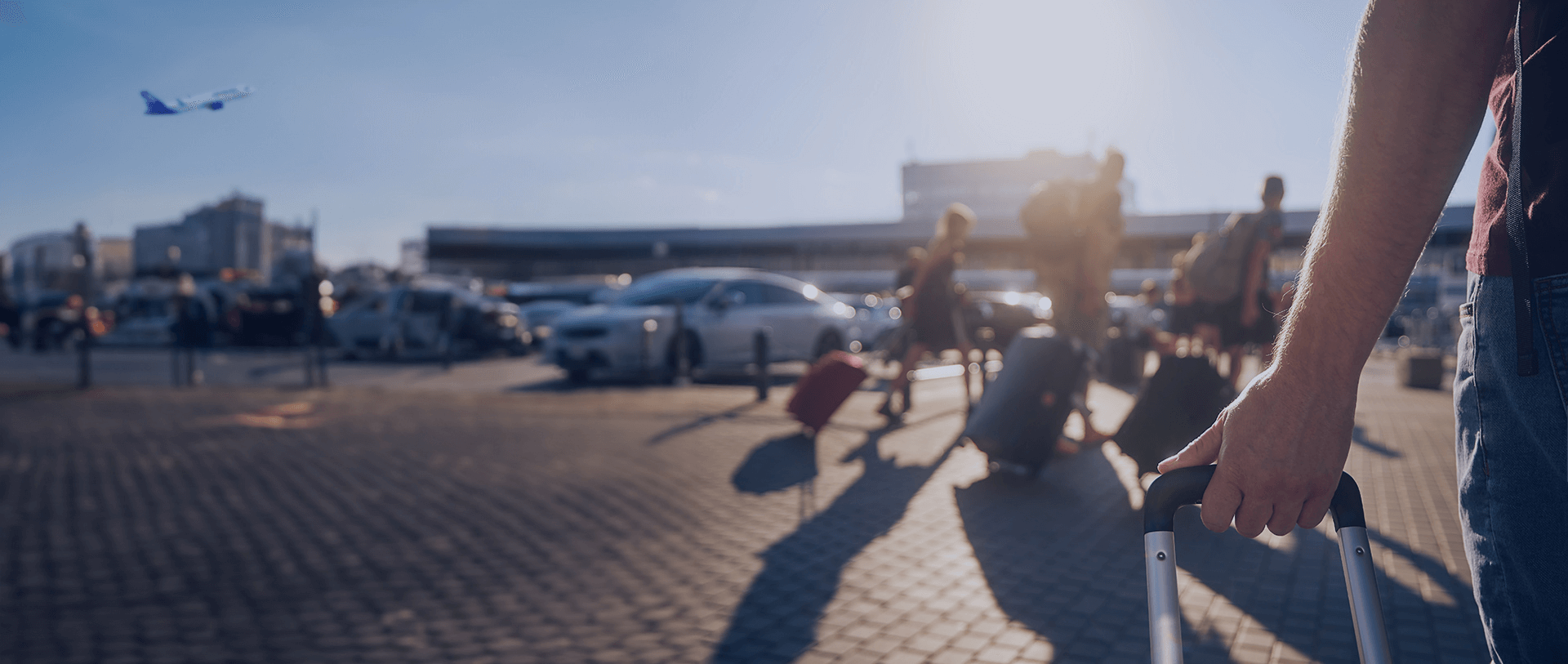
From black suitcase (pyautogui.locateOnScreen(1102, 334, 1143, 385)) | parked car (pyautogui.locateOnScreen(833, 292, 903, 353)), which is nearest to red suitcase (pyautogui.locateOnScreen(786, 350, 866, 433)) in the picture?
black suitcase (pyautogui.locateOnScreen(1102, 334, 1143, 385))

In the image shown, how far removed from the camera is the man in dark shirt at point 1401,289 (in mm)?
1158

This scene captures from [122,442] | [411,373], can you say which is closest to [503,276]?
[411,373]

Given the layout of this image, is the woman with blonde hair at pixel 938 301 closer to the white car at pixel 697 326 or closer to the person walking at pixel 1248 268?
the person walking at pixel 1248 268

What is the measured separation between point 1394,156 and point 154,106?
6.08 ft

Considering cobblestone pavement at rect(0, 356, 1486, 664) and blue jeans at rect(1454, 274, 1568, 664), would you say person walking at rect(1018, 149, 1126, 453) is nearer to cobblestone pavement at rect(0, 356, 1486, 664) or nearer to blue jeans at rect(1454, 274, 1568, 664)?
cobblestone pavement at rect(0, 356, 1486, 664)

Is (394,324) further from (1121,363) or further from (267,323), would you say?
(1121,363)

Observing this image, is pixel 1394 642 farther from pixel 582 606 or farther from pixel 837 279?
pixel 837 279

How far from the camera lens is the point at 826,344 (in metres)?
14.3

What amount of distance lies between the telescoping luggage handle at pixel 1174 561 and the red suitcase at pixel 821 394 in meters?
6.15

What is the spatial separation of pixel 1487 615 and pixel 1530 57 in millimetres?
709

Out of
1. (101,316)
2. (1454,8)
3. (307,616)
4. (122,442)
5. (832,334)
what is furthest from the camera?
(101,316)

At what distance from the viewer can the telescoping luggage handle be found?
115cm

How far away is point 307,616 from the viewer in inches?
134

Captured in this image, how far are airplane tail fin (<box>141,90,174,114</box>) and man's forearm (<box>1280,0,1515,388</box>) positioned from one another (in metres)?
1.74
